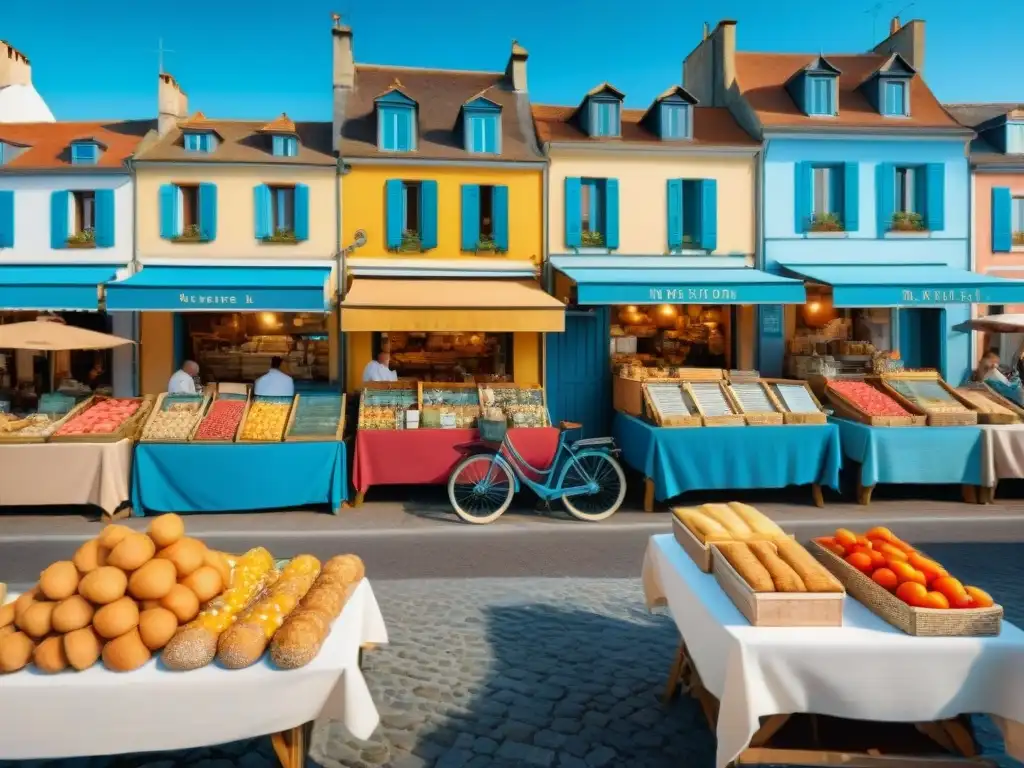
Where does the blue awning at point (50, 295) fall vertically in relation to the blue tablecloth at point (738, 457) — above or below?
above

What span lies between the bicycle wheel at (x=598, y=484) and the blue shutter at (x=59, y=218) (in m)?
10.3

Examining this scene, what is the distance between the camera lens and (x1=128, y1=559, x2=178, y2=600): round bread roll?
3047 mm

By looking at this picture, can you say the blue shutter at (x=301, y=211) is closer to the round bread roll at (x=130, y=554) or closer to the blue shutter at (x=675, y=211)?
the blue shutter at (x=675, y=211)

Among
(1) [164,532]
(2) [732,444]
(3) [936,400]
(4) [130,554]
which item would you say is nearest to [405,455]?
(2) [732,444]

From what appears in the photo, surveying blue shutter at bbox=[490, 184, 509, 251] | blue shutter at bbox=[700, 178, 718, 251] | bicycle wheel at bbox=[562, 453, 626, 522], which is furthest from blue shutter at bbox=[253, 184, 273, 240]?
blue shutter at bbox=[700, 178, 718, 251]

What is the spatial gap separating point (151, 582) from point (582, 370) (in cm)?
1076

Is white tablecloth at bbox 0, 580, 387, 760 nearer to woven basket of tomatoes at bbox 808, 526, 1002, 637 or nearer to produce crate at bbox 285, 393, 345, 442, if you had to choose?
woven basket of tomatoes at bbox 808, 526, 1002, 637

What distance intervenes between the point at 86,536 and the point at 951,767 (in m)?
8.46

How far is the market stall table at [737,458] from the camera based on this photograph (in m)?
9.44

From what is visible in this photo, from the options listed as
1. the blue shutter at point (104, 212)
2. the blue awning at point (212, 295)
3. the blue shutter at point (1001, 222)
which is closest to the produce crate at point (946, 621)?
the blue awning at point (212, 295)

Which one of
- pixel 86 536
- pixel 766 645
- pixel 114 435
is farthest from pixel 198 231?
pixel 766 645

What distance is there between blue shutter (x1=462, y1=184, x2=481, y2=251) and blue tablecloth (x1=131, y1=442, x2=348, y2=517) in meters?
5.64

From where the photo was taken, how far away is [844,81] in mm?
15492

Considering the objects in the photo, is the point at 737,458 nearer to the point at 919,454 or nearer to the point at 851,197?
the point at 919,454
